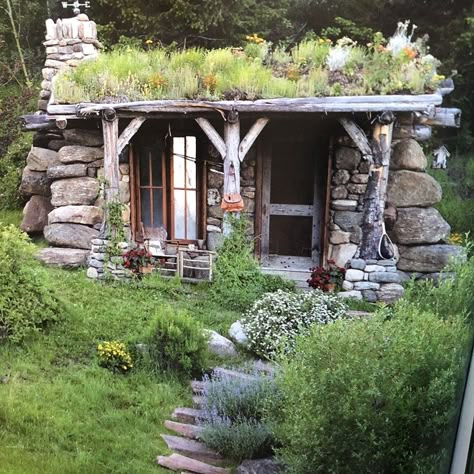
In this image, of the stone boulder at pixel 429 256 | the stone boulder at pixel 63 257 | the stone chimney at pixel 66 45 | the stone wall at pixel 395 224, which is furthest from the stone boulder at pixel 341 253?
the stone chimney at pixel 66 45

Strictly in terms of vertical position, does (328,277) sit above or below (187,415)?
above

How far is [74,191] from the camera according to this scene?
117 centimetres

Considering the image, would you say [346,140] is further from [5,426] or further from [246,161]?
[5,426]

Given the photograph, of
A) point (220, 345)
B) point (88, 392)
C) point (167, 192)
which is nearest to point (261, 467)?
point (220, 345)

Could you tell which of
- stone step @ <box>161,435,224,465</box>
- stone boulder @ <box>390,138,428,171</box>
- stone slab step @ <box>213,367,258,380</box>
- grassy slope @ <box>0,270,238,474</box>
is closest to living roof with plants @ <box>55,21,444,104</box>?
stone boulder @ <box>390,138,428,171</box>

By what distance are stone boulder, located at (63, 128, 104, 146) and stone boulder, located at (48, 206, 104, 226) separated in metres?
0.14

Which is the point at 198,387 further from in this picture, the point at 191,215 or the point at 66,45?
the point at 66,45

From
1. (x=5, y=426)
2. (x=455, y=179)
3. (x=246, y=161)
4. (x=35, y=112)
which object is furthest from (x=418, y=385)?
(x=35, y=112)

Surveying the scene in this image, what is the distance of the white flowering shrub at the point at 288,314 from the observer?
45.0 inches

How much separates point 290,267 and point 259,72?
1.35 feet

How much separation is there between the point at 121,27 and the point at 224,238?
1.57ft

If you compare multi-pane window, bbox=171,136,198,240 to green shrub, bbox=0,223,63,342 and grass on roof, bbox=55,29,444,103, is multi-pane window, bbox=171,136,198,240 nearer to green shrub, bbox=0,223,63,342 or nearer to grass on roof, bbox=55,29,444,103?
grass on roof, bbox=55,29,444,103

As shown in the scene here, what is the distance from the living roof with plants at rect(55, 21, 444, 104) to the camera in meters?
1.03

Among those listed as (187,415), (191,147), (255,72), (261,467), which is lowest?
(261,467)
